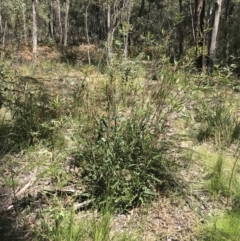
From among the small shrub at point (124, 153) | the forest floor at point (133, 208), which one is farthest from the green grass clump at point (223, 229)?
the small shrub at point (124, 153)

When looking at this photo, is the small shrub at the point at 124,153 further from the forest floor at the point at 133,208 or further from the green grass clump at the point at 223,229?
the green grass clump at the point at 223,229

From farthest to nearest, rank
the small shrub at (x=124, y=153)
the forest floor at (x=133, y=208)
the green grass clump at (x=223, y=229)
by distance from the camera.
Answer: the small shrub at (x=124, y=153)
the forest floor at (x=133, y=208)
the green grass clump at (x=223, y=229)

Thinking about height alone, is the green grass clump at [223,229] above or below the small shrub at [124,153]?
below

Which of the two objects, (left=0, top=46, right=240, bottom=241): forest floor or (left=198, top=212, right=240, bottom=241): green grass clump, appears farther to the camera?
(left=0, top=46, right=240, bottom=241): forest floor

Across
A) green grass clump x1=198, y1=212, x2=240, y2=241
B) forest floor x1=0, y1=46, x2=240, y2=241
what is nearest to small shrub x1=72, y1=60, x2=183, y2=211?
forest floor x1=0, y1=46, x2=240, y2=241

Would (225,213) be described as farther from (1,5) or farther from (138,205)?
(1,5)

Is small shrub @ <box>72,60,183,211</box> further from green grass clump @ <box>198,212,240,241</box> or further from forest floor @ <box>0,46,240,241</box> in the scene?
green grass clump @ <box>198,212,240,241</box>

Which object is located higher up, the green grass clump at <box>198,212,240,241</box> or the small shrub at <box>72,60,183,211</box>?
the small shrub at <box>72,60,183,211</box>

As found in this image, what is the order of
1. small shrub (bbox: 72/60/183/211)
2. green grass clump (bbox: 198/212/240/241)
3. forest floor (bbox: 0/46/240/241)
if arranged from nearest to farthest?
green grass clump (bbox: 198/212/240/241)
forest floor (bbox: 0/46/240/241)
small shrub (bbox: 72/60/183/211)

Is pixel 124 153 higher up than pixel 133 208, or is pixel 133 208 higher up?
pixel 124 153

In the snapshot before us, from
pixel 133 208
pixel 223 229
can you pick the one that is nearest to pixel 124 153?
pixel 133 208

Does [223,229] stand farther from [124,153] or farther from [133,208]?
[124,153]

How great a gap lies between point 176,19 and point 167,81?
1.64 feet

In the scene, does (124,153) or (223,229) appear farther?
(124,153)
